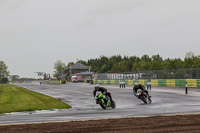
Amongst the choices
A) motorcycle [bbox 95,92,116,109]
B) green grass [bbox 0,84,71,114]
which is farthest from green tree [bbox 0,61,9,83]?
motorcycle [bbox 95,92,116,109]

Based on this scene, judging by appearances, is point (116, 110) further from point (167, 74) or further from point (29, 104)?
point (167, 74)

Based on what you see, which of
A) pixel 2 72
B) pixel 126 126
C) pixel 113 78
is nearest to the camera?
pixel 126 126

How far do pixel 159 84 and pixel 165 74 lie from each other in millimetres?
1783

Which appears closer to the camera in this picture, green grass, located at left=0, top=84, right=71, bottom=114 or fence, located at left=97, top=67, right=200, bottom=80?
green grass, located at left=0, top=84, right=71, bottom=114

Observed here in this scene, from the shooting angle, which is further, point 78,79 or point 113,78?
point 78,79

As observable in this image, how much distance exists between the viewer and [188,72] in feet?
135

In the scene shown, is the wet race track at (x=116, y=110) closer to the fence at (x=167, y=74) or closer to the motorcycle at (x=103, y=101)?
the motorcycle at (x=103, y=101)

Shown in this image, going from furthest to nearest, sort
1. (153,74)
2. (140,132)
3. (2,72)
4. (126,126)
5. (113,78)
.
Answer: (2,72) < (113,78) < (153,74) < (126,126) < (140,132)

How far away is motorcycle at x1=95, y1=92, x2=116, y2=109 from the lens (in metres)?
16.9

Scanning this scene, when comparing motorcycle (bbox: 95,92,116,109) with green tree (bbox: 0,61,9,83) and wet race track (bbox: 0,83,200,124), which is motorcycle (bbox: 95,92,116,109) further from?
green tree (bbox: 0,61,9,83)

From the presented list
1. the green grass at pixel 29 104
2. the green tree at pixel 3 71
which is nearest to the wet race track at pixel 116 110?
the green grass at pixel 29 104

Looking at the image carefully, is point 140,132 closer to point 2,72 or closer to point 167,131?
point 167,131

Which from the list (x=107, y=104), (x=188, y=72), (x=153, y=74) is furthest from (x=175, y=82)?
(x=107, y=104)

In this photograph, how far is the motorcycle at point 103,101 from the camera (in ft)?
55.6
